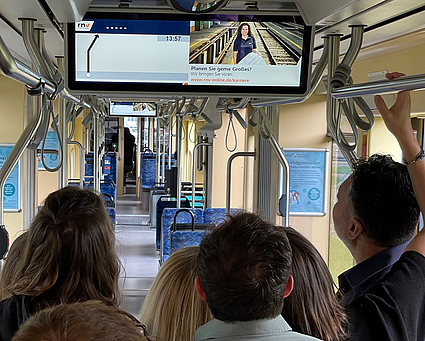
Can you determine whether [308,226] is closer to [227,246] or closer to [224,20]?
[224,20]

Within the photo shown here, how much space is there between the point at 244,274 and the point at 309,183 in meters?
3.85

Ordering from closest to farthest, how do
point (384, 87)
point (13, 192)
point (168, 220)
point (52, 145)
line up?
point (384, 87) < point (13, 192) < point (168, 220) < point (52, 145)

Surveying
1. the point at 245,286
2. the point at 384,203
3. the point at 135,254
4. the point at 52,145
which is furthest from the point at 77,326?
the point at 135,254

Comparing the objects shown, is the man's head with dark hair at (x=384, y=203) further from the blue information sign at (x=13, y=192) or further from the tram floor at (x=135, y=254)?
the blue information sign at (x=13, y=192)

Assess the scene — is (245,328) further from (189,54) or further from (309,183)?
(309,183)

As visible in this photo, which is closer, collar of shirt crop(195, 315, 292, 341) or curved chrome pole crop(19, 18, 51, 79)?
collar of shirt crop(195, 315, 292, 341)

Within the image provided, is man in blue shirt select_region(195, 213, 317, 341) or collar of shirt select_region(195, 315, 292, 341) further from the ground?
man in blue shirt select_region(195, 213, 317, 341)

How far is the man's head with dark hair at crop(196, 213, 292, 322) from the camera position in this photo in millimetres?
1020

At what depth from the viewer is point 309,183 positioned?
4785mm

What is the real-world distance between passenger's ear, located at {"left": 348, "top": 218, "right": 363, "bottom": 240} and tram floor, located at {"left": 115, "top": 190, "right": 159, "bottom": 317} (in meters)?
0.82

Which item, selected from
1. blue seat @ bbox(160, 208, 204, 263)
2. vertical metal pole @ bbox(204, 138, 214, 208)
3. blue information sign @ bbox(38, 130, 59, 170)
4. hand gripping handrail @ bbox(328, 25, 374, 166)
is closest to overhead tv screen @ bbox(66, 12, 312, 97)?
hand gripping handrail @ bbox(328, 25, 374, 166)

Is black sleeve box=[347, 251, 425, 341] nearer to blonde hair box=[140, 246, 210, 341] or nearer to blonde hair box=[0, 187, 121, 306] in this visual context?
blonde hair box=[140, 246, 210, 341]

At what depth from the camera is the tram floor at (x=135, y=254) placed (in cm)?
589

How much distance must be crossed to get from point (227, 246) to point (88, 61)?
89cm
